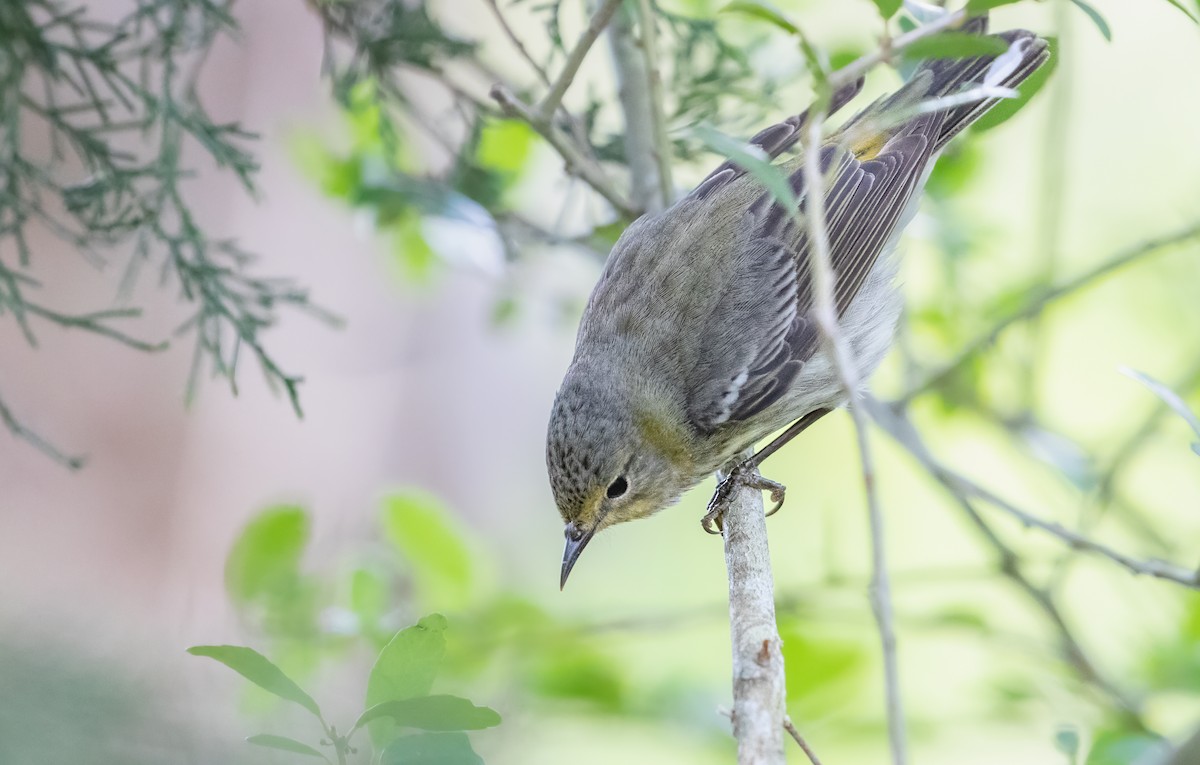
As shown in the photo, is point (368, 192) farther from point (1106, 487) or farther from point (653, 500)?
point (1106, 487)

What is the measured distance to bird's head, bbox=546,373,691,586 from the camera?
8.67 ft

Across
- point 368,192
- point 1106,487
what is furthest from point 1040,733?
point 368,192

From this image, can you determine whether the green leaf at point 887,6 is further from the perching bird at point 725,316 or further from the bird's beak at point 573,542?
the bird's beak at point 573,542

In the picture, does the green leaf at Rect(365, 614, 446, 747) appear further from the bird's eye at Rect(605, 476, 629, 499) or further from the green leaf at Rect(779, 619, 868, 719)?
the bird's eye at Rect(605, 476, 629, 499)

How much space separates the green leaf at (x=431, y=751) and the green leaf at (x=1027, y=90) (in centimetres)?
142

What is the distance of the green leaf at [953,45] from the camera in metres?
1.40

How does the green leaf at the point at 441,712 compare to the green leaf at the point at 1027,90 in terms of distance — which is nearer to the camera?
the green leaf at the point at 441,712

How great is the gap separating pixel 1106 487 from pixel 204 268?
2044mm

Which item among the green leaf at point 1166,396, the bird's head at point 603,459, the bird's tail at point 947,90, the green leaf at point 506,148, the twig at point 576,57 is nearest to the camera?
the green leaf at point 1166,396

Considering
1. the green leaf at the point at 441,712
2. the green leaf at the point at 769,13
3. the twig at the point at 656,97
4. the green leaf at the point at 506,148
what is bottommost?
the green leaf at the point at 441,712

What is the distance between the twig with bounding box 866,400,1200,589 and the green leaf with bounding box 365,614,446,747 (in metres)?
1.30

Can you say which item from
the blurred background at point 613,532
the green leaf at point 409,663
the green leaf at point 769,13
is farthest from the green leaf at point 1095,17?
the green leaf at point 409,663

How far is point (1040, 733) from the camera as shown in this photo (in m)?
2.64

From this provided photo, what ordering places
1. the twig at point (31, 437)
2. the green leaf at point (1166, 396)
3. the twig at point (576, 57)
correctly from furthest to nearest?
the twig at point (31, 437), the twig at point (576, 57), the green leaf at point (1166, 396)
